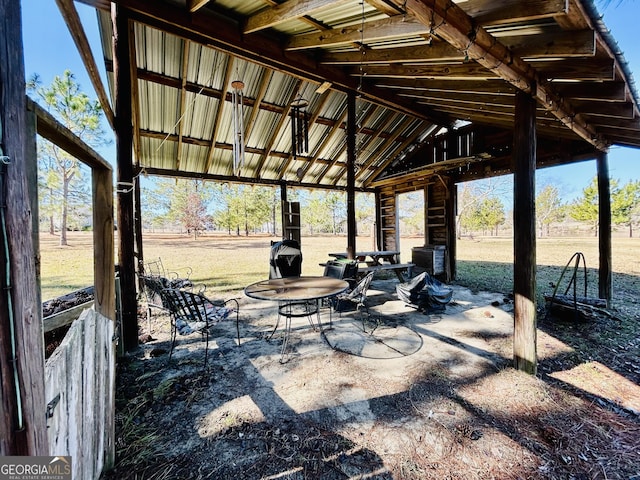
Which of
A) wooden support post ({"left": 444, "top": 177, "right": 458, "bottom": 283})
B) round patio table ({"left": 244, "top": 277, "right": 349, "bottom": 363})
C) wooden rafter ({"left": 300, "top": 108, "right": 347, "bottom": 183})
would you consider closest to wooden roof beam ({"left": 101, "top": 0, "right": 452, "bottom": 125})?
wooden rafter ({"left": 300, "top": 108, "right": 347, "bottom": 183})

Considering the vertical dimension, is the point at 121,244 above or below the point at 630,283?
above

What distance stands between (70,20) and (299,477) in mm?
4243

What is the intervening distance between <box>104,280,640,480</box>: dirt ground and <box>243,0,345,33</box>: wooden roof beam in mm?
3465

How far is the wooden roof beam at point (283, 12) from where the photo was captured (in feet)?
7.78

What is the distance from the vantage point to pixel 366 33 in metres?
2.73

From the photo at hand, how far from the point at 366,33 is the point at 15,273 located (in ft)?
10.9

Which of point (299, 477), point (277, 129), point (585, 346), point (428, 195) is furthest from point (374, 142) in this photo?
point (299, 477)

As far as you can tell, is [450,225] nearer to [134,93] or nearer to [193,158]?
[193,158]

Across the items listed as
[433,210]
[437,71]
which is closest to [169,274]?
[437,71]

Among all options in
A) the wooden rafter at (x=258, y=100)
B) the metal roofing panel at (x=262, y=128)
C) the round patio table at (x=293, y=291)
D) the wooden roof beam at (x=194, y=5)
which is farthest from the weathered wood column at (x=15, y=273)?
the metal roofing panel at (x=262, y=128)

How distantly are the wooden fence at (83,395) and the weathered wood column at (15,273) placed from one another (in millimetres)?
240

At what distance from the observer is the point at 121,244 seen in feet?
10.6

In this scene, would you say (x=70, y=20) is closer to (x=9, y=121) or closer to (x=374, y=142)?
(x=9, y=121)

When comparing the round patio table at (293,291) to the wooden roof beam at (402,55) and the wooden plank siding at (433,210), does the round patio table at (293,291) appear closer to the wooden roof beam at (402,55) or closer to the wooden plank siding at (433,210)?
the wooden roof beam at (402,55)
